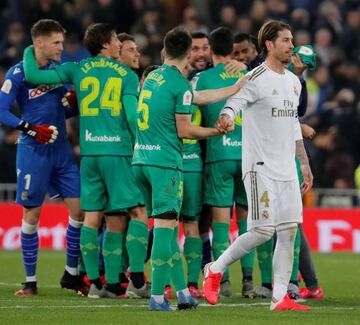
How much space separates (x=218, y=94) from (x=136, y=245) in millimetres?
1977

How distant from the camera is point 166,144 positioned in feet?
33.3

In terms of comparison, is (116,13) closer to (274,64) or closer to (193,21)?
(193,21)

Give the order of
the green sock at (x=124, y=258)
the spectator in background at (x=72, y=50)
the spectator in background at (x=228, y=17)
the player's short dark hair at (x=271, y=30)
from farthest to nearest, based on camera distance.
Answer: the spectator in background at (x=228, y=17) < the spectator in background at (x=72, y=50) < the green sock at (x=124, y=258) < the player's short dark hair at (x=271, y=30)

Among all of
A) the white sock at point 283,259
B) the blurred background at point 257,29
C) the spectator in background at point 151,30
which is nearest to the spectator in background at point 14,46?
the blurred background at point 257,29

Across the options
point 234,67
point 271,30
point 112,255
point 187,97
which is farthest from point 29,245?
point 271,30

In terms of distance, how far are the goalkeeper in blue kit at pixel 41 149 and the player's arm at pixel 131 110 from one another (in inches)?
32.4

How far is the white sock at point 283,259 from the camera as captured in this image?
10.2 meters

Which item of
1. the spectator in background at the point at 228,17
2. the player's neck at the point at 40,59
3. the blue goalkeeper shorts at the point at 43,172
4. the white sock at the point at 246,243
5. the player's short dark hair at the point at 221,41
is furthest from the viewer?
the spectator in background at the point at 228,17

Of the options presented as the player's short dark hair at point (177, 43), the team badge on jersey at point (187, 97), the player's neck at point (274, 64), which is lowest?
the team badge on jersey at point (187, 97)

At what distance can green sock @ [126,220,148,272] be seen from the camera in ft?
37.9

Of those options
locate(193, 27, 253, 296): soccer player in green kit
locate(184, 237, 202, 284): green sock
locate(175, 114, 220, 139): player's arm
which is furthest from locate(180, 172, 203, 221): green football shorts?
locate(175, 114, 220, 139): player's arm

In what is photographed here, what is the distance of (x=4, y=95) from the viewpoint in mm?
12141

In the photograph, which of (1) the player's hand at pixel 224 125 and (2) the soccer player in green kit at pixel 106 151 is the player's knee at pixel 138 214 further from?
(1) the player's hand at pixel 224 125

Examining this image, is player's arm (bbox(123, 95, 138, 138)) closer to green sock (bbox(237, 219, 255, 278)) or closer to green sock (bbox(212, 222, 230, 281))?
green sock (bbox(212, 222, 230, 281))
